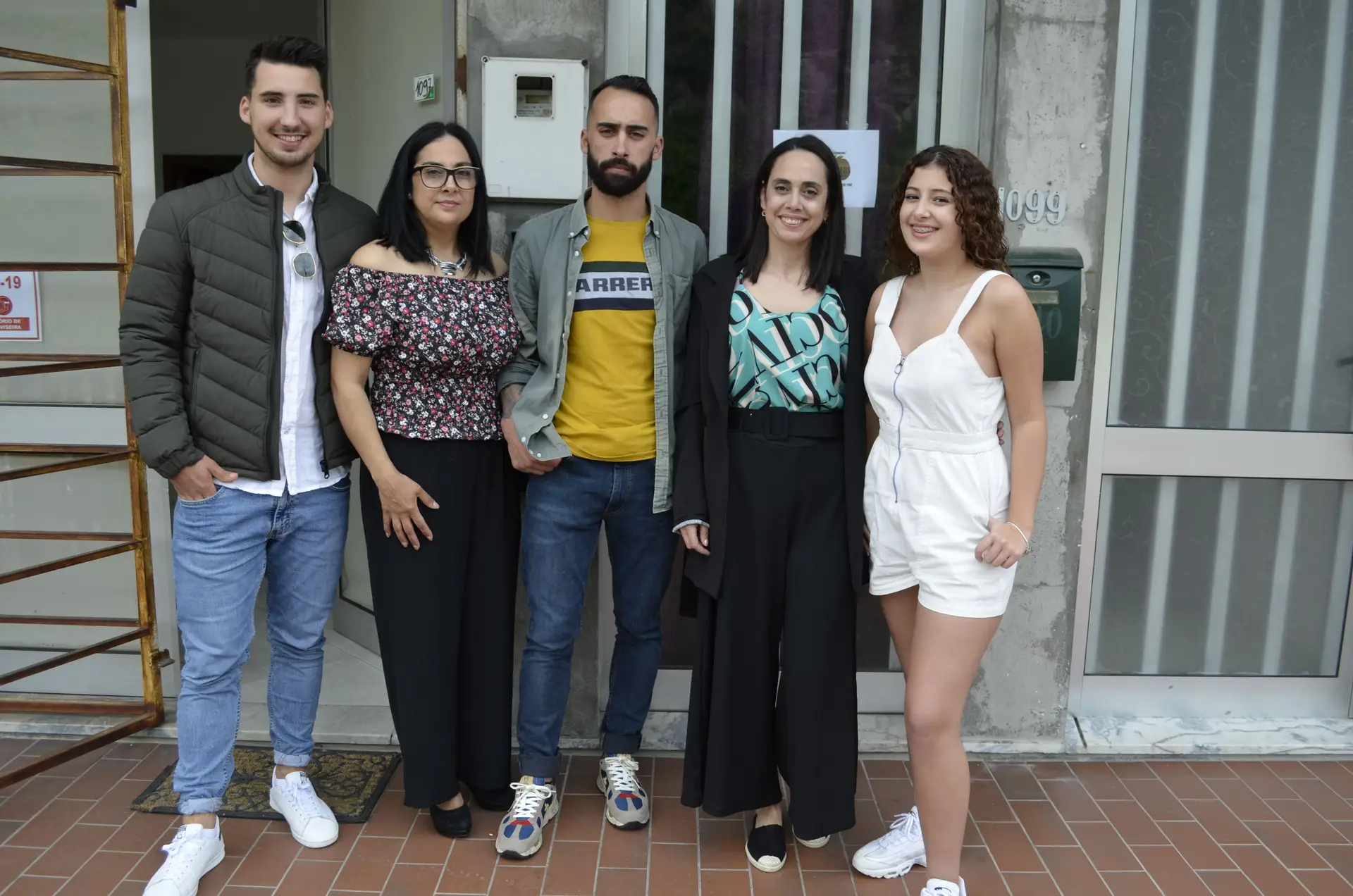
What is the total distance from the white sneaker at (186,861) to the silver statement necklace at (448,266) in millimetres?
1584

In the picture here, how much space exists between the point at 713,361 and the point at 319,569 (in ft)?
4.00

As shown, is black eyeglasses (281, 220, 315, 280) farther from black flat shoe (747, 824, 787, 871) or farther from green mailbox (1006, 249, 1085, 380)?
green mailbox (1006, 249, 1085, 380)

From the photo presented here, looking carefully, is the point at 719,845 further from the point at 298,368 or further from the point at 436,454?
the point at 298,368

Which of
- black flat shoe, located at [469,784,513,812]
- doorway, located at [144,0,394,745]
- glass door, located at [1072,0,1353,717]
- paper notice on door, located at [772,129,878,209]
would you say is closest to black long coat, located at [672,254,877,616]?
paper notice on door, located at [772,129,878,209]

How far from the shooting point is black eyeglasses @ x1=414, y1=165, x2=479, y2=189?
2.75 metres

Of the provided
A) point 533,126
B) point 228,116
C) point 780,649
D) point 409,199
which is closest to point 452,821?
point 780,649

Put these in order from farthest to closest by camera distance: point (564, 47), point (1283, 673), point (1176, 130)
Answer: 1. point (1283, 673)
2. point (1176, 130)
3. point (564, 47)

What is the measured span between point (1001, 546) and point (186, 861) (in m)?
2.19

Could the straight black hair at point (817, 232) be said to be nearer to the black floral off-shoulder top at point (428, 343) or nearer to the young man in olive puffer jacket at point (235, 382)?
the black floral off-shoulder top at point (428, 343)

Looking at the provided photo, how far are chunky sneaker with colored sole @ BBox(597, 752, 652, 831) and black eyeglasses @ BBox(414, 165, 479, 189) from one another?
173 cm

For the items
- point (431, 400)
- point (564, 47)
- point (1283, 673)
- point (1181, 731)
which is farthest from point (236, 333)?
point (1283, 673)

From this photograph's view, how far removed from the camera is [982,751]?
144 inches

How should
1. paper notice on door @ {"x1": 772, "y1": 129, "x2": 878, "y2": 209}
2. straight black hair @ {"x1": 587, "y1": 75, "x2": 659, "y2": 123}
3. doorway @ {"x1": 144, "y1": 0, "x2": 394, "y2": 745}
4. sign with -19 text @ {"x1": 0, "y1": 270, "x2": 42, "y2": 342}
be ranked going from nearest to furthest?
straight black hair @ {"x1": 587, "y1": 75, "x2": 659, "y2": 123}
paper notice on door @ {"x1": 772, "y1": 129, "x2": 878, "y2": 209}
sign with -19 text @ {"x1": 0, "y1": 270, "x2": 42, "y2": 342}
doorway @ {"x1": 144, "y1": 0, "x2": 394, "y2": 745}

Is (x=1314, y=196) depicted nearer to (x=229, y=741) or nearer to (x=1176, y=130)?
(x=1176, y=130)
